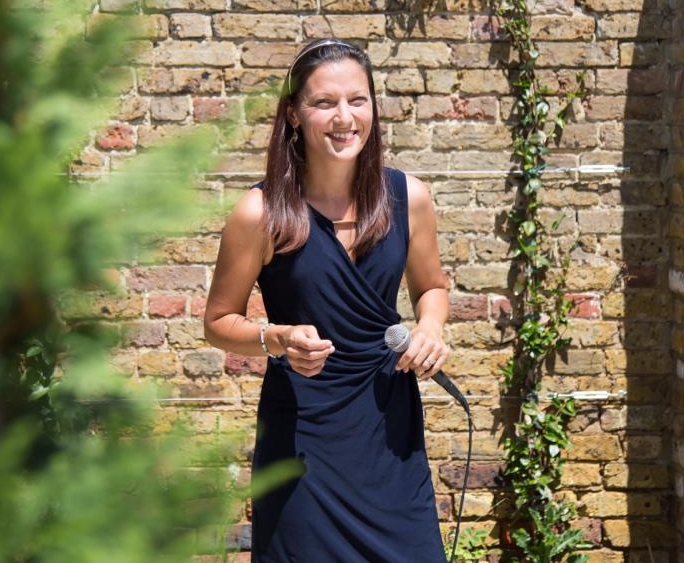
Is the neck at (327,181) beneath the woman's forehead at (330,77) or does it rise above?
beneath

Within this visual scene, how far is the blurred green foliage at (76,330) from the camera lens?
68 centimetres

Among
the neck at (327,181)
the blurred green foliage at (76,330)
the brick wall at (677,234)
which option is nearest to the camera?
the blurred green foliage at (76,330)

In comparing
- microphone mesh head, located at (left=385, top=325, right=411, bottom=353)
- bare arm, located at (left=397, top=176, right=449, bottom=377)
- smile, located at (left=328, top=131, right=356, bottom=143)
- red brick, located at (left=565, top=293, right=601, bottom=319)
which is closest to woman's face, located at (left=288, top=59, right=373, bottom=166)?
smile, located at (left=328, top=131, right=356, bottom=143)

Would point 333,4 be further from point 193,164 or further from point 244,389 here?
point 193,164

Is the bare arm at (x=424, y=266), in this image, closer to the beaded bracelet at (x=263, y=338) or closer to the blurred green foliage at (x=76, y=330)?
the beaded bracelet at (x=263, y=338)

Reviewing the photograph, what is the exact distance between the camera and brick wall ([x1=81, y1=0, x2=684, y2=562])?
389 centimetres

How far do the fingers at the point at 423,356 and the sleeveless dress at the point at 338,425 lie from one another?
6.0 inches

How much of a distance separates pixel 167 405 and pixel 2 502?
0.67ft

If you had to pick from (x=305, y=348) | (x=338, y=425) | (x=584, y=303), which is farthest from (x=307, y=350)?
(x=584, y=303)

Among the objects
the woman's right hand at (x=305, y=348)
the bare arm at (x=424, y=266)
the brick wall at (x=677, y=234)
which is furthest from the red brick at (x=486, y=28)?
the woman's right hand at (x=305, y=348)

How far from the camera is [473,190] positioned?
3975 mm

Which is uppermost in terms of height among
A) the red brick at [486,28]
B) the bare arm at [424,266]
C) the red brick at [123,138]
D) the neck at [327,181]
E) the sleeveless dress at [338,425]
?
the red brick at [486,28]

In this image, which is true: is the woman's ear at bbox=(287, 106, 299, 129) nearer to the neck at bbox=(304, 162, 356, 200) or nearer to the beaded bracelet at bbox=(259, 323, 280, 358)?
the neck at bbox=(304, 162, 356, 200)

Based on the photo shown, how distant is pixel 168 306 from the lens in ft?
12.9
